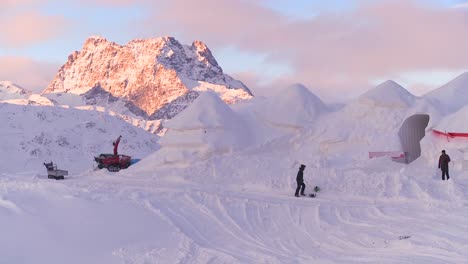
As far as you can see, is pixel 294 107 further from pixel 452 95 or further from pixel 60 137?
pixel 60 137

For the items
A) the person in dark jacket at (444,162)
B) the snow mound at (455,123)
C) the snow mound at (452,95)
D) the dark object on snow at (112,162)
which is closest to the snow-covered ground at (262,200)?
the snow mound at (455,123)

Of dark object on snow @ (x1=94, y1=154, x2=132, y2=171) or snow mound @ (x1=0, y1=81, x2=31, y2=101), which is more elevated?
snow mound @ (x1=0, y1=81, x2=31, y2=101)

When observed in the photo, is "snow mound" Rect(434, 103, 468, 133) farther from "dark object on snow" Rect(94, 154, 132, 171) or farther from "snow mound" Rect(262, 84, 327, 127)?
"dark object on snow" Rect(94, 154, 132, 171)

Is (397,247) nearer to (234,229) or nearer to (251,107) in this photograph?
(234,229)

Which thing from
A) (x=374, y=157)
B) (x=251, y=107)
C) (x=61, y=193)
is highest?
(x=251, y=107)

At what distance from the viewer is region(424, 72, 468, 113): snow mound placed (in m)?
25.4

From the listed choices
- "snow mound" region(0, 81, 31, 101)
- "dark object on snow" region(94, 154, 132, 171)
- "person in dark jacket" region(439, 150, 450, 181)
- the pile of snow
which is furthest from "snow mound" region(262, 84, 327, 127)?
"snow mound" region(0, 81, 31, 101)

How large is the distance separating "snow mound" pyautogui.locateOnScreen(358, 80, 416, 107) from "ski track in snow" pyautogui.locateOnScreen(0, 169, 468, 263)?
28.9 feet

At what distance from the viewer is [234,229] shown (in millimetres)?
12375

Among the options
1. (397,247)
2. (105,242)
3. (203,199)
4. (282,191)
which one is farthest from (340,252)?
(282,191)

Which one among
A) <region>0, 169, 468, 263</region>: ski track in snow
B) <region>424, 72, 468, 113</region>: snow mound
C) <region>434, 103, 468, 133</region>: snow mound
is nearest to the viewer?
<region>0, 169, 468, 263</region>: ski track in snow

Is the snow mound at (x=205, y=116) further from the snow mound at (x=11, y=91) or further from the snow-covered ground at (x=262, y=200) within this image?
the snow mound at (x=11, y=91)

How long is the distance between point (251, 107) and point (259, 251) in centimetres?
1828

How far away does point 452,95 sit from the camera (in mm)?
26312
